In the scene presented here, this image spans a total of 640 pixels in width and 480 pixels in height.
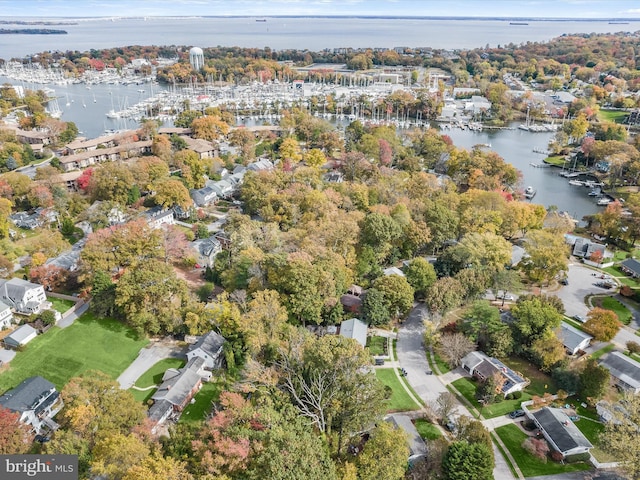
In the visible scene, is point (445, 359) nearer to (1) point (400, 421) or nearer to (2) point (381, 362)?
(2) point (381, 362)

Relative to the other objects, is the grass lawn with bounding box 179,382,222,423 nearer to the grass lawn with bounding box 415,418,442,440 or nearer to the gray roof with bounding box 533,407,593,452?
the grass lawn with bounding box 415,418,442,440

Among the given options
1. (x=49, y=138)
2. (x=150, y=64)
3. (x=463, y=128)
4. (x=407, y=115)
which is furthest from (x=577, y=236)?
(x=150, y=64)

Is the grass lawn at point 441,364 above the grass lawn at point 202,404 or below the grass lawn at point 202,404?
above

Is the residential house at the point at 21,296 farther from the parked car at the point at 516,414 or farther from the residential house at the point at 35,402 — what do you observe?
the parked car at the point at 516,414

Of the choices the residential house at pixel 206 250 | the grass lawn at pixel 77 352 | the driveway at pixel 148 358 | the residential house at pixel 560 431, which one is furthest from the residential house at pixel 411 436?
the residential house at pixel 206 250

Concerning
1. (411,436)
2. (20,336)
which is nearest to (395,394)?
(411,436)

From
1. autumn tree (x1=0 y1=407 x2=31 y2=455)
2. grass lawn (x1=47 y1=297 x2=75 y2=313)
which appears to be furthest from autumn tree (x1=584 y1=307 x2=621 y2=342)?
grass lawn (x1=47 y1=297 x2=75 y2=313)
